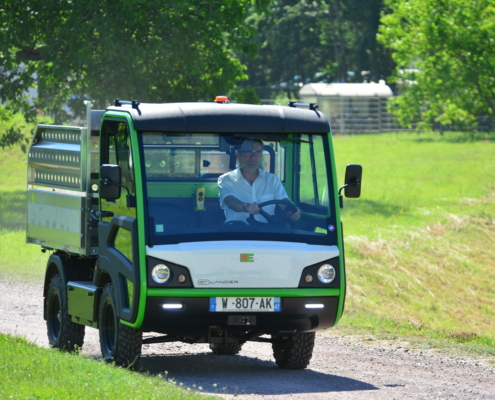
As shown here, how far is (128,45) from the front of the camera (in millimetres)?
24562

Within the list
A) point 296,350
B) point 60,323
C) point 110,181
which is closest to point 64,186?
point 60,323

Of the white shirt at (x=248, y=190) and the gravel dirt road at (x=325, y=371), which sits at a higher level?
the white shirt at (x=248, y=190)

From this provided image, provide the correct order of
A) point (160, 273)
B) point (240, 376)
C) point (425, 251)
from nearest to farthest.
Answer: point (160, 273) < point (240, 376) < point (425, 251)

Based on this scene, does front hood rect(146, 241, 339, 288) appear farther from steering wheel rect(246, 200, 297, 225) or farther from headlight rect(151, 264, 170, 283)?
steering wheel rect(246, 200, 297, 225)

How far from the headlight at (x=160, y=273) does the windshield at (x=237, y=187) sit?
21 centimetres

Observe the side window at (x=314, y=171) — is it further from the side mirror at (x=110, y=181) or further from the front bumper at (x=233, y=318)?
the side mirror at (x=110, y=181)

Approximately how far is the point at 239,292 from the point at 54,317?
3145 mm

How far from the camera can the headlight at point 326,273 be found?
27.2 ft

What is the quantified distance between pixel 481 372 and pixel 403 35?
20.6 metres

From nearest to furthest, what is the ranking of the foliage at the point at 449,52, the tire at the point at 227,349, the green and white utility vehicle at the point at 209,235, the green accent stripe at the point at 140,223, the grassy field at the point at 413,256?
1. the green accent stripe at the point at 140,223
2. the green and white utility vehicle at the point at 209,235
3. the tire at the point at 227,349
4. the grassy field at the point at 413,256
5. the foliage at the point at 449,52

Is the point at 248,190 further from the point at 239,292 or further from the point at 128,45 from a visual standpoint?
the point at 128,45

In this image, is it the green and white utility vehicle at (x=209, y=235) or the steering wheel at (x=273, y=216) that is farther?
the steering wheel at (x=273, y=216)

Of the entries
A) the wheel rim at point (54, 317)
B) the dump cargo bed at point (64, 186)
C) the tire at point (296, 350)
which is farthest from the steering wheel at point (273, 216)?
the wheel rim at point (54, 317)

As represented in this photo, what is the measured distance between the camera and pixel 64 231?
9852mm
